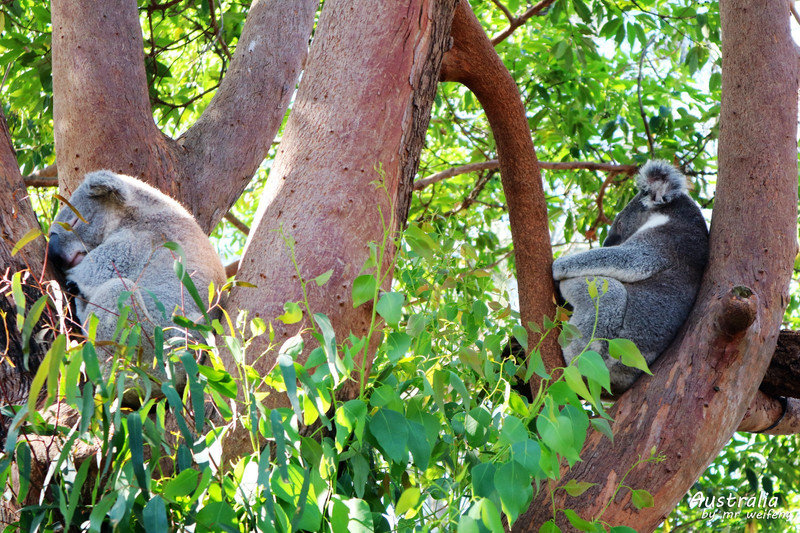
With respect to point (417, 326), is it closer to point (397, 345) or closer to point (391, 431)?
point (397, 345)

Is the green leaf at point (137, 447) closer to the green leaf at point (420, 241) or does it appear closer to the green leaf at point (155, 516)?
the green leaf at point (155, 516)

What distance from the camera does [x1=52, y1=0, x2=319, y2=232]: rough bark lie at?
8.29 feet

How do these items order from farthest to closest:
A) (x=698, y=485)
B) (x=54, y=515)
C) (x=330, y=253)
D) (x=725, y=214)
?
(x=698, y=485) < (x=725, y=214) < (x=330, y=253) < (x=54, y=515)

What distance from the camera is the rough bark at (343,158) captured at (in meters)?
1.74

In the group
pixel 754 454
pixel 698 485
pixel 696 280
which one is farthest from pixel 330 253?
pixel 754 454

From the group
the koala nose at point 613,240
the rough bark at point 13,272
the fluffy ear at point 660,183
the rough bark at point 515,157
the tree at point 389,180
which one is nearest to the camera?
the rough bark at point 13,272

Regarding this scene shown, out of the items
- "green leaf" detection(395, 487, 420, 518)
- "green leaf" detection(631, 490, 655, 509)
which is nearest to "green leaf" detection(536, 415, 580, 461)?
"green leaf" detection(395, 487, 420, 518)

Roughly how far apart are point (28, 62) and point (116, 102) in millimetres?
1231

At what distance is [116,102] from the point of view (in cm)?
254

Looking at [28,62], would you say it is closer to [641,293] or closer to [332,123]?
[332,123]

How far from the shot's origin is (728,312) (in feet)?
6.17

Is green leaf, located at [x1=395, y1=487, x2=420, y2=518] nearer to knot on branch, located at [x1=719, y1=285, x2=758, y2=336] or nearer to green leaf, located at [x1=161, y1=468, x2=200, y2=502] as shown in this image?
green leaf, located at [x1=161, y1=468, x2=200, y2=502]

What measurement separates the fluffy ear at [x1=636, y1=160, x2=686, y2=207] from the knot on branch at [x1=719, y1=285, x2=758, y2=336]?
1.35 m

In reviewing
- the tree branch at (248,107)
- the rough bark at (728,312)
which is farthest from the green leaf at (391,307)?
the tree branch at (248,107)
